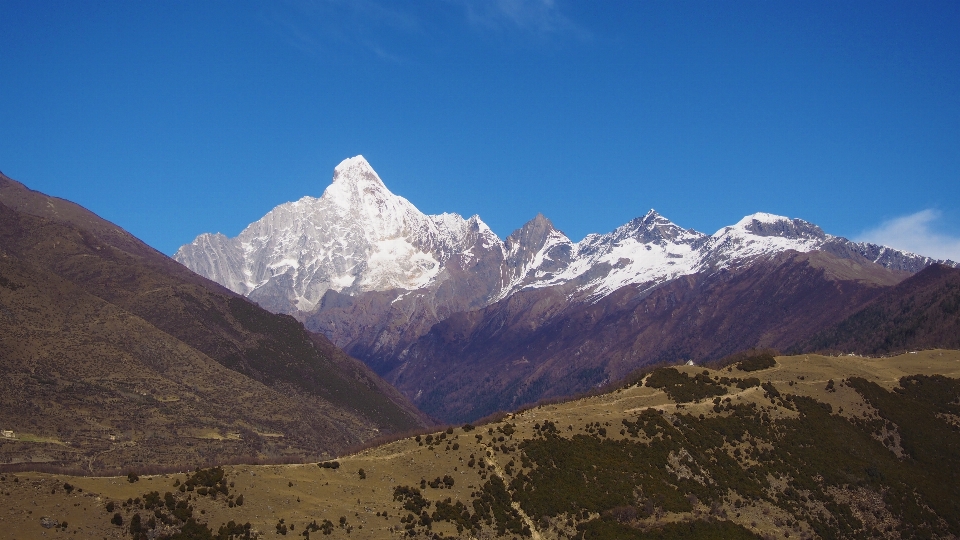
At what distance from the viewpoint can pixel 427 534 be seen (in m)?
98.4

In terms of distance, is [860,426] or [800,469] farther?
[860,426]

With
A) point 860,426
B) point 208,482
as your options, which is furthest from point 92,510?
point 860,426

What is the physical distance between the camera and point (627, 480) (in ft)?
380

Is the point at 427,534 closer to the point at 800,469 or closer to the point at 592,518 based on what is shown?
the point at 592,518

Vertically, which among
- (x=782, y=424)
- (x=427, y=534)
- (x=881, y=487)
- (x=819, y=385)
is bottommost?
(x=427, y=534)

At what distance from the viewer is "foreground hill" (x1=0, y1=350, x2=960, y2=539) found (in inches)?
3666

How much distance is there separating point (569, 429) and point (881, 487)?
47.8 meters

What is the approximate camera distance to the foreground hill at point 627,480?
93.1m

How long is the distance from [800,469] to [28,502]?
337ft

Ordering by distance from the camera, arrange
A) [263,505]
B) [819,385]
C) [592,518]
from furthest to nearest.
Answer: [819,385] < [592,518] < [263,505]

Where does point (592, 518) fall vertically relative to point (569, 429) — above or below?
below

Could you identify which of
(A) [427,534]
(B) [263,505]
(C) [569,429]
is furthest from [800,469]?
(B) [263,505]

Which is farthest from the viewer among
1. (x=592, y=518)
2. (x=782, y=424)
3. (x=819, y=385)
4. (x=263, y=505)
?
(x=819, y=385)

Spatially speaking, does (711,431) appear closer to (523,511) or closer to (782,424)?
(782,424)
